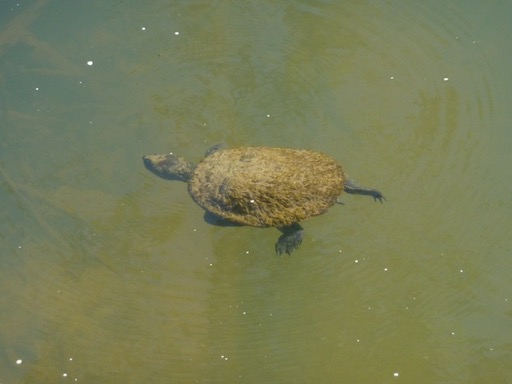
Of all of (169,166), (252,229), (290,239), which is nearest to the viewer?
(290,239)

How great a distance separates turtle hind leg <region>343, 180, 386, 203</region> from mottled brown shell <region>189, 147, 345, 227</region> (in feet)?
0.35

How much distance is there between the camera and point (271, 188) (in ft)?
13.0

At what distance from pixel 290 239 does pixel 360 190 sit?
68 centimetres

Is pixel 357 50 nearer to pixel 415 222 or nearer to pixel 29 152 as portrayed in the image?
pixel 415 222

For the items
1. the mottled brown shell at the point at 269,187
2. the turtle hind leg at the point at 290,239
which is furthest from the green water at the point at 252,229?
the mottled brown shell at the point at 269,187

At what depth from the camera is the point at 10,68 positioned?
17.3 ft

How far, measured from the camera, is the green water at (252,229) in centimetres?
385

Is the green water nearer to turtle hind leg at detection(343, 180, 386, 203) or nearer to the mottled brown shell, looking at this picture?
turtle hind leg at detection(343, 180, 386, 203)

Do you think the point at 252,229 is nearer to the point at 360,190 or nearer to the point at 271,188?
the point at 271,188

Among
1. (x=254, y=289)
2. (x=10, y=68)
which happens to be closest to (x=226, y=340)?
(x=254, y=289)

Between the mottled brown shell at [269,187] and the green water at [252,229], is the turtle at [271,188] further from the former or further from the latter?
the green water at [252,229]

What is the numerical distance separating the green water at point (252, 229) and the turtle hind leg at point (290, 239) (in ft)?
0.25

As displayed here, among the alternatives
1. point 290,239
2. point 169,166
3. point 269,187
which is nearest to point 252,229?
point 290,239

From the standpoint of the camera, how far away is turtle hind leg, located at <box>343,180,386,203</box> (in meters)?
4.30
